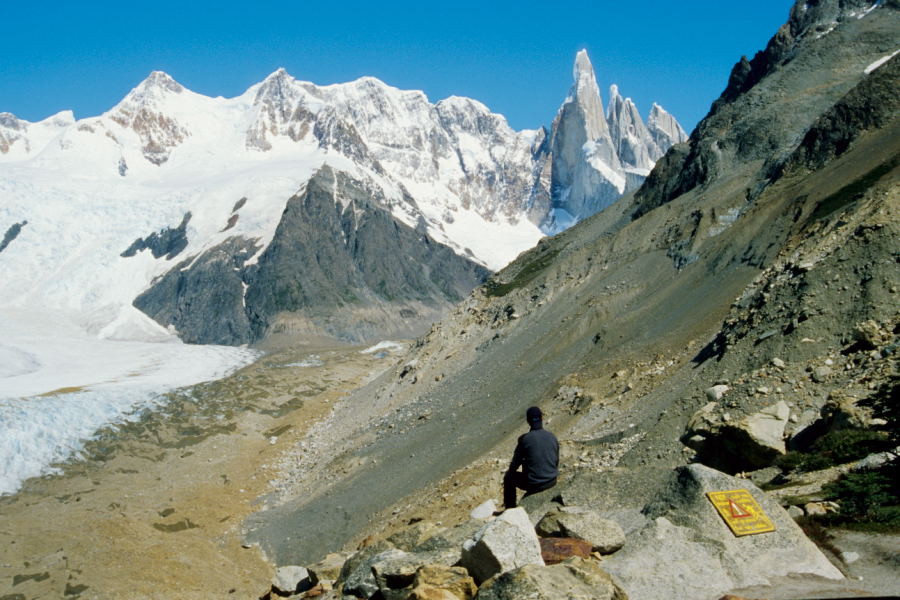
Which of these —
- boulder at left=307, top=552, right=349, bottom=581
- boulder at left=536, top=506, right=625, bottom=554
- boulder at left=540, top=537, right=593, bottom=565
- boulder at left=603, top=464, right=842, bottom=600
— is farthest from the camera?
boulder at left=307, top=552, right=349, bottom=581

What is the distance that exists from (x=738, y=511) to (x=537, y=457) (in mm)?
4042

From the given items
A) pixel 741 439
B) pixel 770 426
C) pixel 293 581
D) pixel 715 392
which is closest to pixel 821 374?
pixel 770 426

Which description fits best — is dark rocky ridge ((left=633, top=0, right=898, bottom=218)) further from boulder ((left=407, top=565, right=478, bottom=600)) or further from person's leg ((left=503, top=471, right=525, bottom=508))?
boulder ((left=407, top=565, right=478, bottom=600))

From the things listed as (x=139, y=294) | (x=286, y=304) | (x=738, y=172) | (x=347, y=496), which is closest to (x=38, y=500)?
(x=347, y=496)

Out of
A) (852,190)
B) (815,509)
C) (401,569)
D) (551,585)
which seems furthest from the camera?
(852,190)

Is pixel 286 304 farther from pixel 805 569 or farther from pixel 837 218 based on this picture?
pixel 805 569

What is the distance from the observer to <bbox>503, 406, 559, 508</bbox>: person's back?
14.0 meters

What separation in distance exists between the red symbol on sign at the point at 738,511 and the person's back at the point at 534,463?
12.1 feet

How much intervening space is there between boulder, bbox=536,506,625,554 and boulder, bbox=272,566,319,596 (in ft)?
25.2

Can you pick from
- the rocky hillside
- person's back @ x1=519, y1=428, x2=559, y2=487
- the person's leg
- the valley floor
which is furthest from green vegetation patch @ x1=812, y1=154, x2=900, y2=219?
the valley floor

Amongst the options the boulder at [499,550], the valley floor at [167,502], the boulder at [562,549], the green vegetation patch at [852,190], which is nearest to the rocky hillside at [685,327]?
the green vegetation patch at [852,190]

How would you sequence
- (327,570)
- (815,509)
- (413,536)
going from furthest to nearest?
(327,570) → (413,536) → (815,509)

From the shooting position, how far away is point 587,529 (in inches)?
448

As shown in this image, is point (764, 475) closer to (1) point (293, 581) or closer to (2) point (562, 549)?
(2) point (562, 549)
